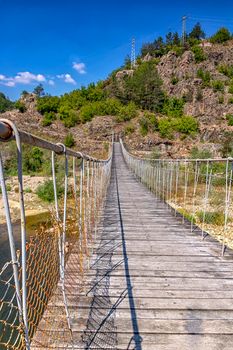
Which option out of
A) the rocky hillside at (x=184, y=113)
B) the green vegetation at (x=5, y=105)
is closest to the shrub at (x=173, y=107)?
the rocky hillside at (x=184, y=113)

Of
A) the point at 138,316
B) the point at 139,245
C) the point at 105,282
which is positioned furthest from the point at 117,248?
the point at 138,316

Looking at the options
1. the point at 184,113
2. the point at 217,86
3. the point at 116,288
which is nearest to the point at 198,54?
the point at 217,86

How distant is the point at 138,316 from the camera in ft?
7.80

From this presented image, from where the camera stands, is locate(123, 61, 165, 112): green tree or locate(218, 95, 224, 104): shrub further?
locate(123, 61, 165, 112): green tree

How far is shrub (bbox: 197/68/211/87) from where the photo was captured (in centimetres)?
5150

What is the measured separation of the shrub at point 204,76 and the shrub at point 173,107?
5640mm

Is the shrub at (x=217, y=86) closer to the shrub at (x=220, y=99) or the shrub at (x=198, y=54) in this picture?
the shrub at (x=220, y=99)

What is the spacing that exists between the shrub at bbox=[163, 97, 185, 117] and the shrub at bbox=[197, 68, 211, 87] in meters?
5.64

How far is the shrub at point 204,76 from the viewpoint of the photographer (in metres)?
51.5

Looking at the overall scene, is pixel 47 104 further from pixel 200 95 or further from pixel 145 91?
pixel 200 95

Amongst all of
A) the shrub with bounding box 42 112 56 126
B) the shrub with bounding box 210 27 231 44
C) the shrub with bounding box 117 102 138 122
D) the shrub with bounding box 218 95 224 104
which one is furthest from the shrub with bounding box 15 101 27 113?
the shrub with bounding box 210 27 231 44

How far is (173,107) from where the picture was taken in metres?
49.0

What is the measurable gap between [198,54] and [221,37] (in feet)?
42.9

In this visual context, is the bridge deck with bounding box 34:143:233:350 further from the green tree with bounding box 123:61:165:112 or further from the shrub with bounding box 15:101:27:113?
the green tree with bounding box 123:61:165:112
